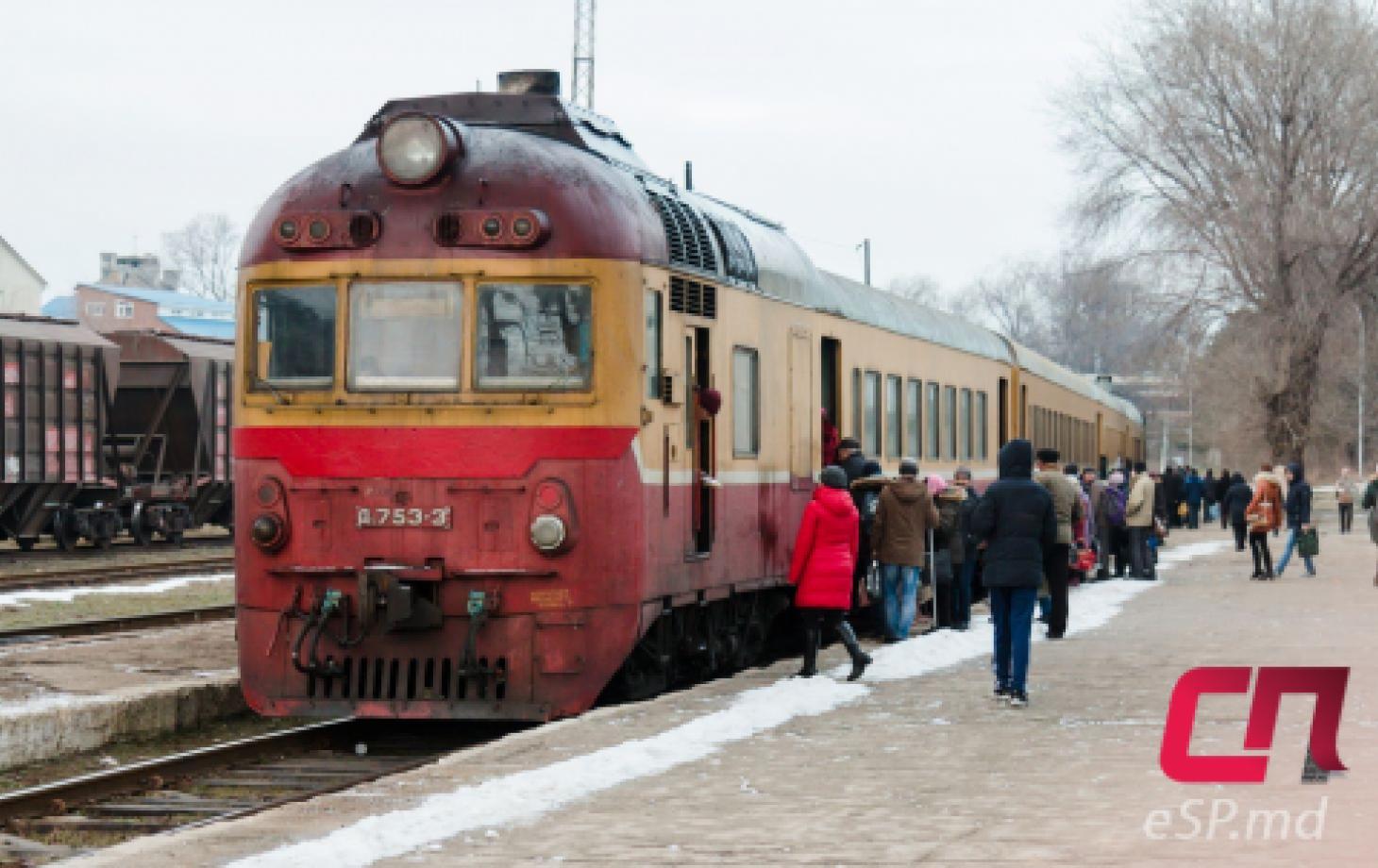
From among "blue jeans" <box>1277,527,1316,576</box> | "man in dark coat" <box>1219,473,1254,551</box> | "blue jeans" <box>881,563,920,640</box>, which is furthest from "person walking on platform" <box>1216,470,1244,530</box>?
"blue jeans" <box>881,563,920,640</box>

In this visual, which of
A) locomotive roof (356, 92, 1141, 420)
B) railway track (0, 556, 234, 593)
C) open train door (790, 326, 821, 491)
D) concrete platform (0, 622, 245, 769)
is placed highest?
locomotive roof (356, 92, 1141, 420)

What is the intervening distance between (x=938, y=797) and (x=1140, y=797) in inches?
31.9

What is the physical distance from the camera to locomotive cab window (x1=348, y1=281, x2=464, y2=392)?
11.7m

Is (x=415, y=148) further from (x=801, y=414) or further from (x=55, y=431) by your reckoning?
(x=55, y=431)

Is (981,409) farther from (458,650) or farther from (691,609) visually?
(458,650)

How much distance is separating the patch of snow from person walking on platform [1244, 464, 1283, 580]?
1569 cm

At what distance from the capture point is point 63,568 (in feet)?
91.7

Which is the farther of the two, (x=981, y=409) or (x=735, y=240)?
(x=981, y=409)

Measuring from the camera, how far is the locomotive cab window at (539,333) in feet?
38.3

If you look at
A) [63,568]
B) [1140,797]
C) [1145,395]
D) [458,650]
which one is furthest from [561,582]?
[1145,395]

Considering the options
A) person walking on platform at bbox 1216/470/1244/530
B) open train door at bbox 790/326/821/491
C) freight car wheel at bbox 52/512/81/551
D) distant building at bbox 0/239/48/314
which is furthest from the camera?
distant building at bbox 0/239/48/314

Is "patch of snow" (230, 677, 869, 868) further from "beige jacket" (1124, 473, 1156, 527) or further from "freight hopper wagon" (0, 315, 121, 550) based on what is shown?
"freight hopper wagon" (0, 315, 121, 550)

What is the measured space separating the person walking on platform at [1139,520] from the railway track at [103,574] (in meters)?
11.9

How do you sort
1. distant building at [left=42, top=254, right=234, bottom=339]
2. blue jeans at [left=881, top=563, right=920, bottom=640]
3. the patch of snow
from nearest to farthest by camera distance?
the patch of snow, blue jeans at [left=881, top=563, right=920, bottom=640], distant building at [left=42, top=254, right=234, bottom=339]
